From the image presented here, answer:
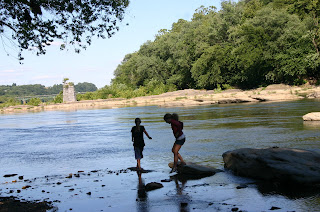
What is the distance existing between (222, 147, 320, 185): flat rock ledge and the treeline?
154 ft

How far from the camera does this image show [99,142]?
21031 millimetres

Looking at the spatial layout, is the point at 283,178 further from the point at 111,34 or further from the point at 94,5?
the point at 94,5

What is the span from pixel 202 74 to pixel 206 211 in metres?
71.0

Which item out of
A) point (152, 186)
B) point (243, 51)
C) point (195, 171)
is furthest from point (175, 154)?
point (243, 51)

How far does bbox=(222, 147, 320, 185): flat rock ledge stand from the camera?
8.84 metres

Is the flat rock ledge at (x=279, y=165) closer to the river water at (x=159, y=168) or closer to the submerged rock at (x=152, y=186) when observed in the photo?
the river water at (x=159, y=168)

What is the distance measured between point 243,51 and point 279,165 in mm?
58009

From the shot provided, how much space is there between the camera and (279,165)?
925 centimetres

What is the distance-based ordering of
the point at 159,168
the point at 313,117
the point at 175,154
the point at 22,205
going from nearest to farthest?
the point at 22,205
the point at 175,154
the point at 159,168
the point at 313,117

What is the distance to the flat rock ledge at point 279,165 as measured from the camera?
8.84m

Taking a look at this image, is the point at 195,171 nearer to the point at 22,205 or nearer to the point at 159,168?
the point at 159,168

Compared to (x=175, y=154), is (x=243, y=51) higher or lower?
higher

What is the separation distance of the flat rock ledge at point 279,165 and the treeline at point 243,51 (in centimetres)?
4692

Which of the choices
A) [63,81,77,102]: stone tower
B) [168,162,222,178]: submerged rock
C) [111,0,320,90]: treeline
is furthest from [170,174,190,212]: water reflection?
[63,81,77,102]: stone tower
